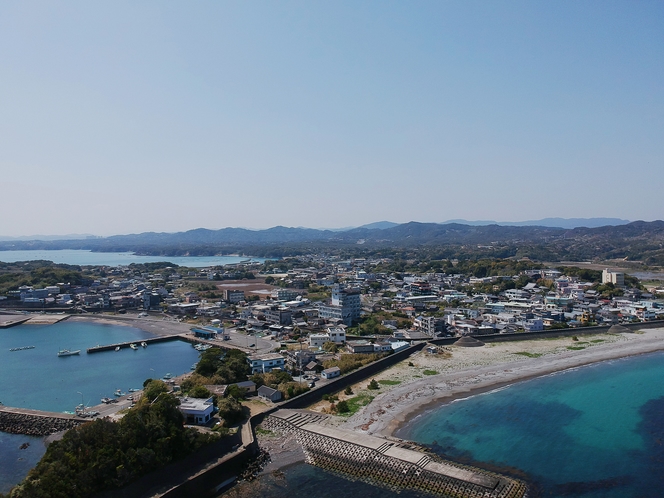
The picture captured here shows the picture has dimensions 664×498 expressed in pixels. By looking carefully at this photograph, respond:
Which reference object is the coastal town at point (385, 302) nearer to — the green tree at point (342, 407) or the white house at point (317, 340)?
the white house at point (317, 340)

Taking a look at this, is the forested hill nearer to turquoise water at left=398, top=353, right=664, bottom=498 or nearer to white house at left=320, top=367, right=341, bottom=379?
turquoise water at left=398, top=353, right=664, bottom=498

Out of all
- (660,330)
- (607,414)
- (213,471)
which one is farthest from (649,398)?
(213,471)

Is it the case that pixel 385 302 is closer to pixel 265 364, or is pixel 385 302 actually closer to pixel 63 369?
pixel 265 364

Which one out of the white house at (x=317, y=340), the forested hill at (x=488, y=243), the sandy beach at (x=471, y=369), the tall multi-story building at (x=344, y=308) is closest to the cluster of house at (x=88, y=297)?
the tall multi-story building at (x=344, y=308)

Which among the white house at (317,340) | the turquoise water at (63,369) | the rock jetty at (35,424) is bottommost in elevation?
the turquoise water at (63,369)

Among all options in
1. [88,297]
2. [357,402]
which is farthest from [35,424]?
[88,297]

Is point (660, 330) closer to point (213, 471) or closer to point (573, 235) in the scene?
point (213, 471)
